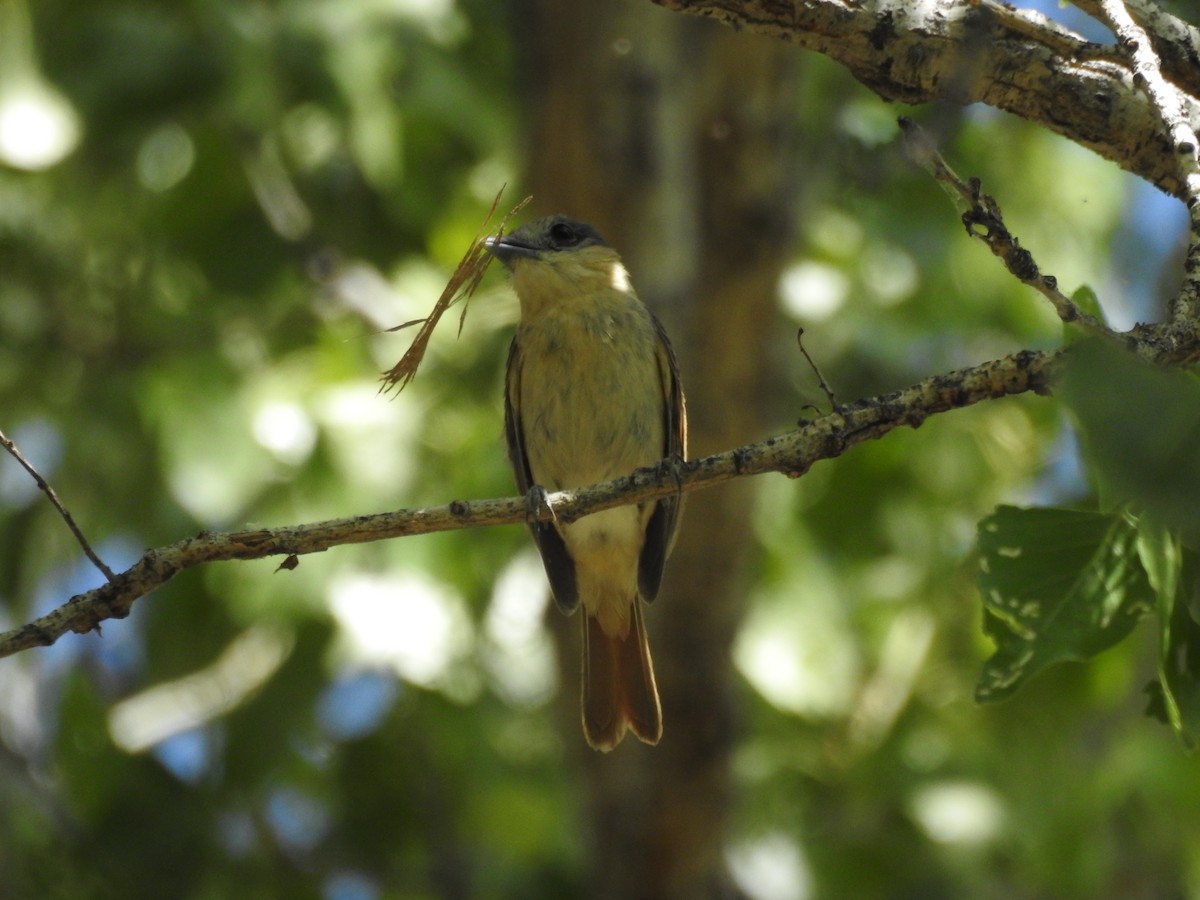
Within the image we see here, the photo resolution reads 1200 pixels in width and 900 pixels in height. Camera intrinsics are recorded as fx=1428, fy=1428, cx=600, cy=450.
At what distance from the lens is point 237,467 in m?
5.40

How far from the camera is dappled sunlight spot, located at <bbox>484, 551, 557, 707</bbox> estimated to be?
705 cm

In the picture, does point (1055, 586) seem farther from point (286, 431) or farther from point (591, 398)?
point (286, 431)

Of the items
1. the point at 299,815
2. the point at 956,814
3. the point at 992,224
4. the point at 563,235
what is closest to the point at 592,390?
the point at 563,235

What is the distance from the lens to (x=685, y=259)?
20.8 ft

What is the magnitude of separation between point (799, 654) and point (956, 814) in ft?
3.49

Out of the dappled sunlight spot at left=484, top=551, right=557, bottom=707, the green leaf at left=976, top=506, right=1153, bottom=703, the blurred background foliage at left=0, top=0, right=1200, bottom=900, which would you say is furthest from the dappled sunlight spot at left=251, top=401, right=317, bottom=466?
the green leaf at left=976, top=506, right=1153, bottom=703

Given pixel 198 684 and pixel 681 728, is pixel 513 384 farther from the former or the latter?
pixel 198 684

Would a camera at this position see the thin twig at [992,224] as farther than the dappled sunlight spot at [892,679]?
No

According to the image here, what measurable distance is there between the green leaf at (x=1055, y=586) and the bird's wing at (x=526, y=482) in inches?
97.3

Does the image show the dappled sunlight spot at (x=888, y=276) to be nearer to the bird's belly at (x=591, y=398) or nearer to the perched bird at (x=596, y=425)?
the perched bird at (x=596, y=425)

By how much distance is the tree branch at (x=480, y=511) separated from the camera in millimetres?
2404

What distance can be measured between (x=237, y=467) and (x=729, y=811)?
2.92m

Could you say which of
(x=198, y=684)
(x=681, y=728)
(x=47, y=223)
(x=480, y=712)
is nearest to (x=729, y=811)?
(x=681, y=728)

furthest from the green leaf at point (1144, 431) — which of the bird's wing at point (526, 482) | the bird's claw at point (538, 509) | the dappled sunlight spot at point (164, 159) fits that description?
the dappled sunlight spot at point (164, 159)
